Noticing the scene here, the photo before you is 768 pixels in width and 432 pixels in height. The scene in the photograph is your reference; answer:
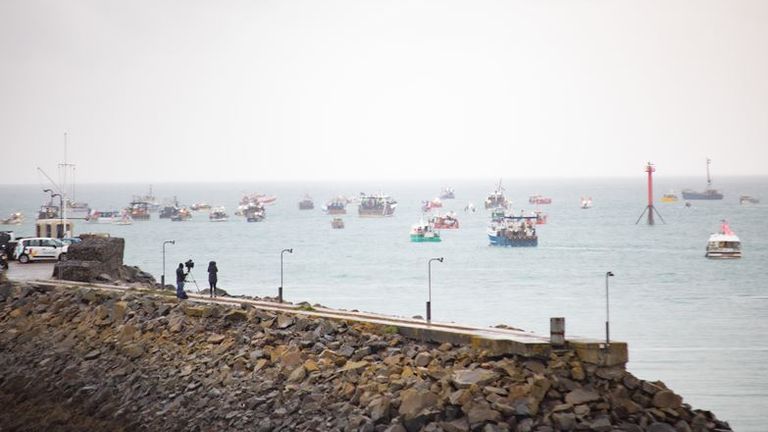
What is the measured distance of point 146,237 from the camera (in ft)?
552

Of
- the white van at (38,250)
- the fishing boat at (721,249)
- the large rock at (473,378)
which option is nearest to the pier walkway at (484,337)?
the large rock at (473,378)

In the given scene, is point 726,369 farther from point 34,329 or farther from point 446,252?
point 446,252

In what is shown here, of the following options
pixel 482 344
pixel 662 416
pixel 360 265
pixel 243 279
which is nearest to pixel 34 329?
pixel 482 344

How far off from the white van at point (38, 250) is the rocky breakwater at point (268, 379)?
13903 mm

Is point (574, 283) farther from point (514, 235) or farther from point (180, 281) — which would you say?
point (180, 281)

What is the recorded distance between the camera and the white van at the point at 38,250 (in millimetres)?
60812

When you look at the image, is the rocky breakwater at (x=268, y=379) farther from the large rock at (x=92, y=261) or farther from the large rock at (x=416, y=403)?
the large rock at (x=92, y=261)

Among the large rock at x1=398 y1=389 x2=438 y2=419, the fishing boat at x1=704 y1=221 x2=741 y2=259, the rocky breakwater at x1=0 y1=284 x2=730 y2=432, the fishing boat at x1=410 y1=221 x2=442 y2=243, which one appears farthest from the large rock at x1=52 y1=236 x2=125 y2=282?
the fishing boat at x1=410 y1=221 x2=442 y2=243

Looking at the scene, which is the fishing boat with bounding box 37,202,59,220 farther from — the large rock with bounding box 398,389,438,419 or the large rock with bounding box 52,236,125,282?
the large rock with bounding box 398,389,438,419

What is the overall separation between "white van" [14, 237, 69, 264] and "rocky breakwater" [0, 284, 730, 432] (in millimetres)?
13903

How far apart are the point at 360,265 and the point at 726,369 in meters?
63.3

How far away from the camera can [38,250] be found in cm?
6100

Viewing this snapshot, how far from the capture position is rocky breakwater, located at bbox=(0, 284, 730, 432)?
1120 inches

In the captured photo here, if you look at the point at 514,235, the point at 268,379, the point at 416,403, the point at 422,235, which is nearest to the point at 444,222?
the point at 422,235
